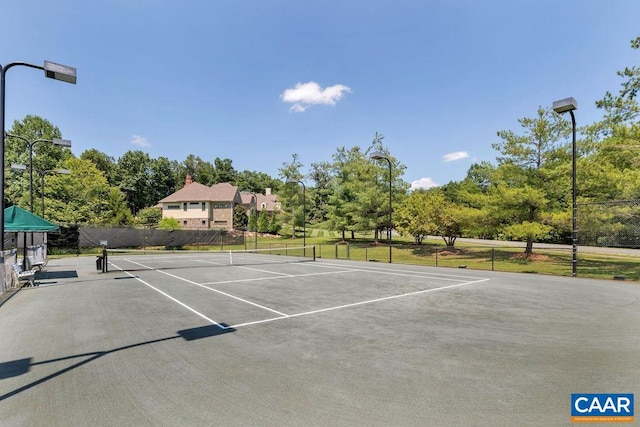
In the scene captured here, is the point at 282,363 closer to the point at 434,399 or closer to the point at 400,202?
the point at 434,399

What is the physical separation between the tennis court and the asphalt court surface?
0.12m

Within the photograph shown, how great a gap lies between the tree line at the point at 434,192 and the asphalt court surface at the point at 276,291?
31.9 feet

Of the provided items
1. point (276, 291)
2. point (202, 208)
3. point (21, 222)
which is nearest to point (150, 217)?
point (202, 208)

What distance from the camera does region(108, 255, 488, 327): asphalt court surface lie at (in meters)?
8.30

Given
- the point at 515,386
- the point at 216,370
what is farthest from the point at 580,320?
the point at 216,370

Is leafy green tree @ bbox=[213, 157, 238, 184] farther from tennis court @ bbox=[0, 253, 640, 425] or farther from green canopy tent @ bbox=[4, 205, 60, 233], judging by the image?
tennis court @ bbox=[0, 253, 640, 425]

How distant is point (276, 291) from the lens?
1131 cm

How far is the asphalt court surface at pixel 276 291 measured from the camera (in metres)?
8.30

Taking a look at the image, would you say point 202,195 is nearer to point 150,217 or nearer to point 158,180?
point 150,217

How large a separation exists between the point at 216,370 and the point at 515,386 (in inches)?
158

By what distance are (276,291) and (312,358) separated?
253 inches

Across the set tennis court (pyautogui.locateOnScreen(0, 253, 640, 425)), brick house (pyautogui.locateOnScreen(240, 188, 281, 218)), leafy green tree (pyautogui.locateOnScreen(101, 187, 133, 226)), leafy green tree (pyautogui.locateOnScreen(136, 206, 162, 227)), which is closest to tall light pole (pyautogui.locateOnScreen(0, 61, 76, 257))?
tennis court (pyautogui.locateOnScreen(0, 253, 640, 425))

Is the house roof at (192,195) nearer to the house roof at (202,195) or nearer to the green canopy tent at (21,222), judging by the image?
the house roof at (202,195)

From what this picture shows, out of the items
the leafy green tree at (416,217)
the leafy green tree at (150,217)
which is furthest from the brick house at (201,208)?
the leafy green tree at (416,217)
